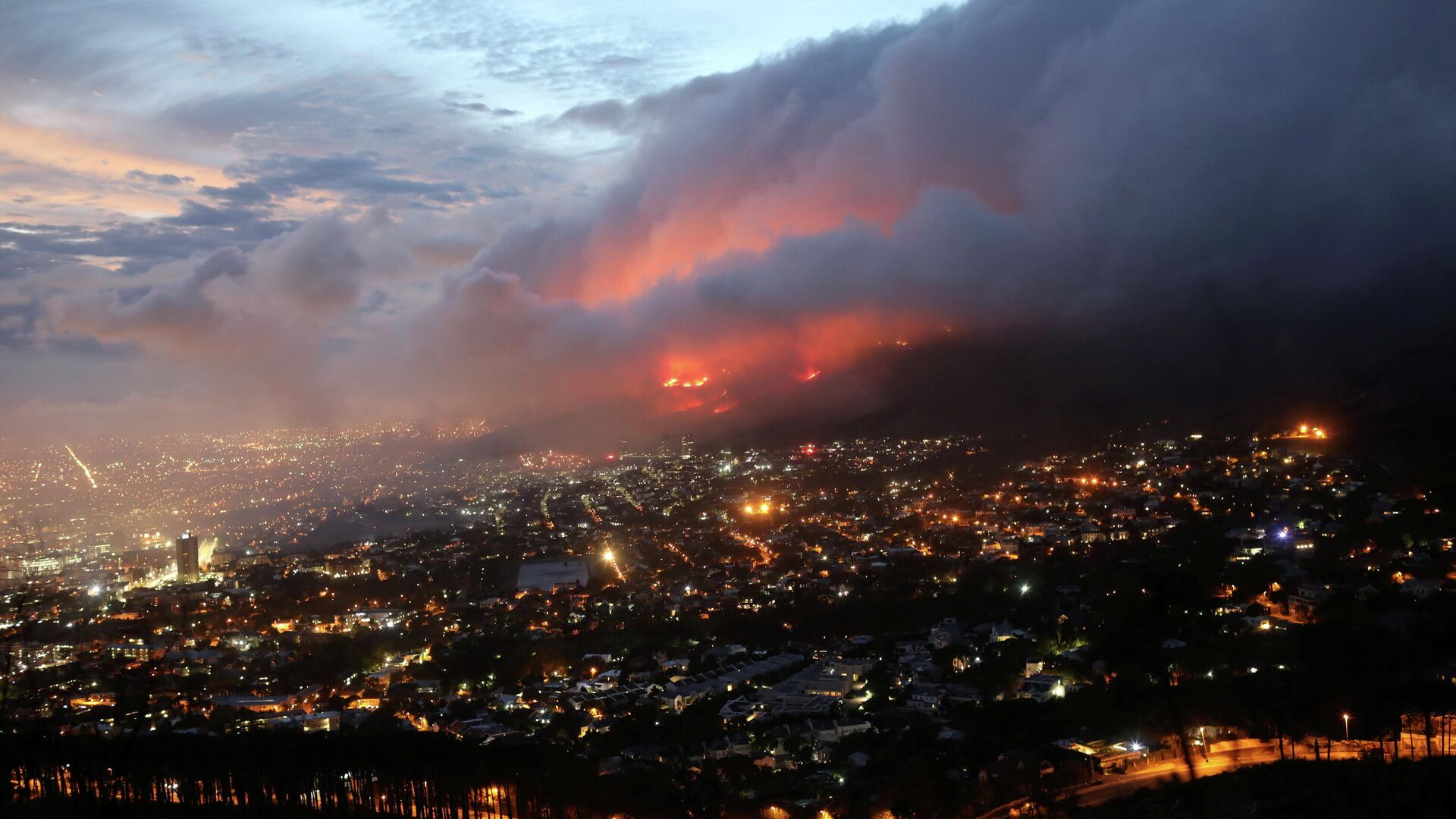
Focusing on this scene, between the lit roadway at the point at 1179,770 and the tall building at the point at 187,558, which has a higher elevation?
the tall building at the point at 187,558

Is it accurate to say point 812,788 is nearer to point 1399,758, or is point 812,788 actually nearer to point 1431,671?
point 1399,758

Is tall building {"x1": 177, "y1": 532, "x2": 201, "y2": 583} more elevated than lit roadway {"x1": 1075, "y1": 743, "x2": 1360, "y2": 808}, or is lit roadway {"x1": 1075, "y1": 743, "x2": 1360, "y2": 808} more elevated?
tall building {"x1": 177, "y1": 532, "x2": 201, "y2": 583}

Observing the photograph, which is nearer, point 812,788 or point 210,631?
point 812,788

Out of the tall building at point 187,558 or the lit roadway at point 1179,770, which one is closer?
the lit roadway at point 1179,770

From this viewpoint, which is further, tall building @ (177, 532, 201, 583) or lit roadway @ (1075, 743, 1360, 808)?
tall building @ (177, 532, 201, 583)

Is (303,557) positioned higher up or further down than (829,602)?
higher up

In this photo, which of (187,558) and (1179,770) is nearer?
(1179,770)

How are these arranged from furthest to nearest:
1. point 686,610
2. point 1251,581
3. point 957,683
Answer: point 686,610 < point 1251,581 < point 957,683

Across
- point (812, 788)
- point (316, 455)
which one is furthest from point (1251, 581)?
point (316, 455)
